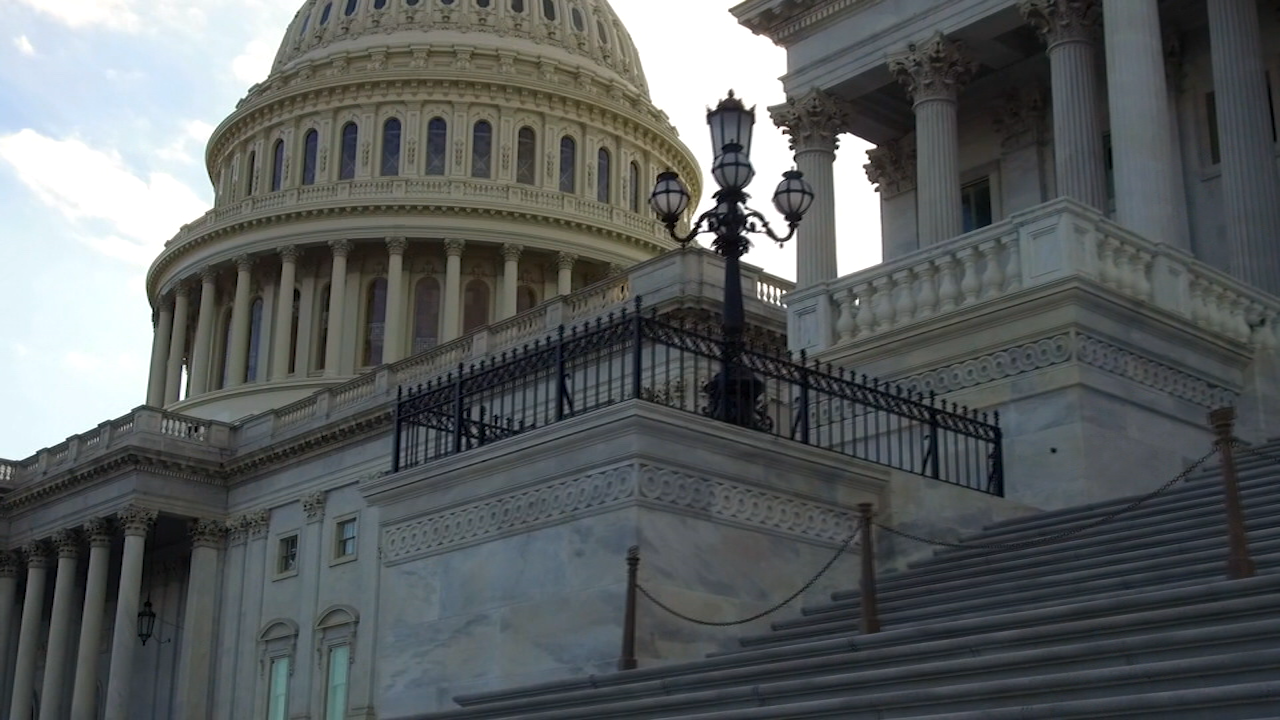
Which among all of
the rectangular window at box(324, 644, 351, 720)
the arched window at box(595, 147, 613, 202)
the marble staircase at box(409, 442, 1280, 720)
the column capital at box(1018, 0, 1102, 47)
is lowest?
the marble staircase at box(409, 442, 1280, 720)

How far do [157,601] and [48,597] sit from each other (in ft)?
21.3

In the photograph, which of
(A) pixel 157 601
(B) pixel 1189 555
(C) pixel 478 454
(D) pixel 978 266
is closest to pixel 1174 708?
(B) pixel 1189 555

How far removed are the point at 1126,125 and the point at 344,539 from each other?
102 feet

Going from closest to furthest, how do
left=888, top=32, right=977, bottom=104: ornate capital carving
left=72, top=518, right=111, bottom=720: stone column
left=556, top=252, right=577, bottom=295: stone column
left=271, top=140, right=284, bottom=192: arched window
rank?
1. left=888, top=32, right=977, bottom=104: ornate capital carving
2. left=72, top=518, right=111, bottom=720: stone column
3. left=556, top=252, right=577, bottom=295: stone column
4. left=271, top=140, right=284, bottom=192: arched window

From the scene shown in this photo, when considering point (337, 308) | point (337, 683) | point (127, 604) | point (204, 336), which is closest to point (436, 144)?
point (337, 308)

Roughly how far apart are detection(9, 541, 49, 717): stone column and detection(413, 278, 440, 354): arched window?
18957 millimetres

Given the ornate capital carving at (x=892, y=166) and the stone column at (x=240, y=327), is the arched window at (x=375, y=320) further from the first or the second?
A: the ornate capital carving at (x=892, y=166)

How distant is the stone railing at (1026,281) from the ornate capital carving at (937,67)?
918cm

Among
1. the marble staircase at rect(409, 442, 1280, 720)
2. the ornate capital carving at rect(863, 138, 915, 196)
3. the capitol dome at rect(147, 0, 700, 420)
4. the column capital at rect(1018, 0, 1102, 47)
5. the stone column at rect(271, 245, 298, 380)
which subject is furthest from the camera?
the capitol dome at rect(147, 0, 700, 420)

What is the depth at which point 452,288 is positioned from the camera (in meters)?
73.7

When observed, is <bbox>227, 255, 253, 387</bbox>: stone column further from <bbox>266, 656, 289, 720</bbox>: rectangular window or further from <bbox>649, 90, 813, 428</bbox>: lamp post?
<bbox>649, 90, 813, 428</bbox>: lamp post

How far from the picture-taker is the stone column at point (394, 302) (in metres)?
72.4

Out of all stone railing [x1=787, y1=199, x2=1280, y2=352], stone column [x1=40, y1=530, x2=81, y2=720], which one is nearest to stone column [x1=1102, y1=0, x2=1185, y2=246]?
stone railing [x1=787, y1=199, x2=1280, y2=352]

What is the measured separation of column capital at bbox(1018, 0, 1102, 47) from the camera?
1153 inches
